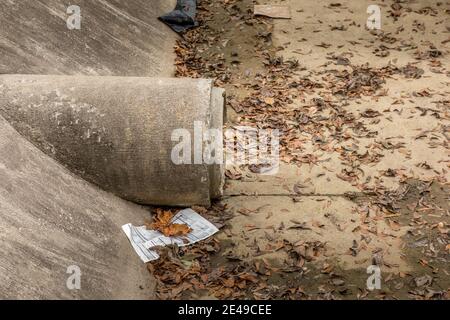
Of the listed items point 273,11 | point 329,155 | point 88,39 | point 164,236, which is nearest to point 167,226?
point 164,236

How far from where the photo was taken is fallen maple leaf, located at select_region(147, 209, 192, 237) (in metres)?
5.10

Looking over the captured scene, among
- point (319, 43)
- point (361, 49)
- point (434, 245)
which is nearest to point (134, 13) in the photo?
point (319, 43)

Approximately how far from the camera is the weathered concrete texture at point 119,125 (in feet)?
16.4

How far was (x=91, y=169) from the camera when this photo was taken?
514 centimetres

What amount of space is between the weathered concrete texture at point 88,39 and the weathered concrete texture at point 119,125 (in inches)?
34.9

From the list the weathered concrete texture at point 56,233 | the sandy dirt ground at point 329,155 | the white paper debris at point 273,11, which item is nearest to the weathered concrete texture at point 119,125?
the weathered concrete texture at point 56,233

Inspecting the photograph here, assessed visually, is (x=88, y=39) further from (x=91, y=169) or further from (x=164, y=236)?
(x=164, y=236)

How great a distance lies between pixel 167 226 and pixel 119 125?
104 centimetres

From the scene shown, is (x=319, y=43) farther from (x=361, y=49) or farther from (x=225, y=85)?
(x=225, y=85)

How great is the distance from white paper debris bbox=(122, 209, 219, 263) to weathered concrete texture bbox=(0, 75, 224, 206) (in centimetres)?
23

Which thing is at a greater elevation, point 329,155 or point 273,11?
point 273,11

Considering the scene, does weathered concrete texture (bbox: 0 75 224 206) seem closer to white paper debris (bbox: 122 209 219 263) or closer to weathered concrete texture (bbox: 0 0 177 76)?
white paper debris (bbox: 122 209 219 263)

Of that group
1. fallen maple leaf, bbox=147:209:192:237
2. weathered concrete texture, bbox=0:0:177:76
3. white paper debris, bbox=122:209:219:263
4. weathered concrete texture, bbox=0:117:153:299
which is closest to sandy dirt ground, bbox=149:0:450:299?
white paper debris, bbox=122:209:219:263
